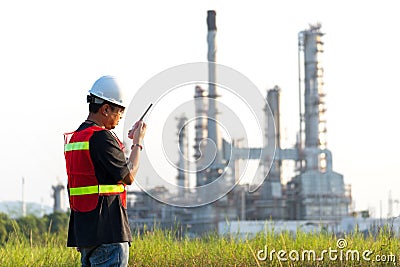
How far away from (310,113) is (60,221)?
46.2 feet

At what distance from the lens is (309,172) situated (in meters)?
39.7

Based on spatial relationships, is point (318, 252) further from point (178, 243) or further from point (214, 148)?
point (214, 148)

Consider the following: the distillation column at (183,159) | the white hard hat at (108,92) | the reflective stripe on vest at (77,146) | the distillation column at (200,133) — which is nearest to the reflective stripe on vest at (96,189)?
the reflective stripe on vest at (77,146)

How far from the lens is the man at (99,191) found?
146 inches

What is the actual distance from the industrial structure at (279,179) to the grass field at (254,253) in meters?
29.9

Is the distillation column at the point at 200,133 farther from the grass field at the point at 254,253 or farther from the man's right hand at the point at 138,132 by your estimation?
the man's right hand at the point at 138,132

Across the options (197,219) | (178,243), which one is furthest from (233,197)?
(178,243)

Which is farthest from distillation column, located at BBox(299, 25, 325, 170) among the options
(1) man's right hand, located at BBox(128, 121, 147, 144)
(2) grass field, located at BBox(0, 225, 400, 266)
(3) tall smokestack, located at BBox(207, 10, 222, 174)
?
(1) man's right hand, located at BBox(128, 121, 147, 144)

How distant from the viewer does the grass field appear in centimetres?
710

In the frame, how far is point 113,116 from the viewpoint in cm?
390

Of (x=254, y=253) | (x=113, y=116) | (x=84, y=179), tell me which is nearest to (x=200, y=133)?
(x=254, y=253)

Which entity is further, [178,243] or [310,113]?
[310,113]

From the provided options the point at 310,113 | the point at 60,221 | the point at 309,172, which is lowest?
the point at 60,221

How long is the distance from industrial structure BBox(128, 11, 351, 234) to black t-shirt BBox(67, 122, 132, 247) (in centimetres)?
3414
